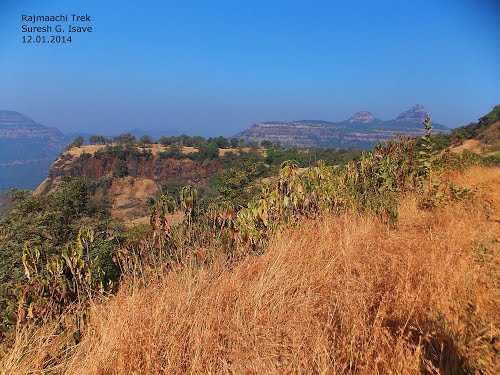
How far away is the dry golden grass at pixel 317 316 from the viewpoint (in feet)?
5.47

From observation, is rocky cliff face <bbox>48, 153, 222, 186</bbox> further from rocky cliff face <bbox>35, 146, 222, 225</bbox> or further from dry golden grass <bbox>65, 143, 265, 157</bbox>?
dry golden grass <bbox>65, 143, 265, 157</bbox>

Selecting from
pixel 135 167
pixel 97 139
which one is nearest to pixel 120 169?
pixel 135 167

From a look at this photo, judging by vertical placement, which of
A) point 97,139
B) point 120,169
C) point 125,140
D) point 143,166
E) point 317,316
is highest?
point 317,316

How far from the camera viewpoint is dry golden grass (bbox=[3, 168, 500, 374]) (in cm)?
167

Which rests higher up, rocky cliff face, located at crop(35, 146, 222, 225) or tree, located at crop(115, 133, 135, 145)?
tree, located at crop(115, 133, 135, 145)

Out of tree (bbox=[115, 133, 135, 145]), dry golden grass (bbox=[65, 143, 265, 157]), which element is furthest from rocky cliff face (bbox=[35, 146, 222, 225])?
tree (bbox=[115, 133, 135, 145])

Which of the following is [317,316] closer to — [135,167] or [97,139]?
[135,167]

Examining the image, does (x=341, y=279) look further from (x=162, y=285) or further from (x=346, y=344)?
(x=162, y=285)

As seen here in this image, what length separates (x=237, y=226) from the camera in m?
3.89

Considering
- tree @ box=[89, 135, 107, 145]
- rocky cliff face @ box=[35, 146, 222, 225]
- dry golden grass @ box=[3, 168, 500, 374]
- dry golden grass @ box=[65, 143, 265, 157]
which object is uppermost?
dry golden grass @ box=[3, 168, 500, 374]

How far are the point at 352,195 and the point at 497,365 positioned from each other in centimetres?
337

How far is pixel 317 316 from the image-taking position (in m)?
2.16

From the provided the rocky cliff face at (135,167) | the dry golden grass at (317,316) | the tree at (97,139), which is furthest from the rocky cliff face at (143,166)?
the dry golden grass at (317,316)

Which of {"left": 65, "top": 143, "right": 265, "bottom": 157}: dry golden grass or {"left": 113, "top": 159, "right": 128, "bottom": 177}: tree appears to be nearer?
{"left": 113, "top": 159, "right": 128, "bottom": 177}: tree
